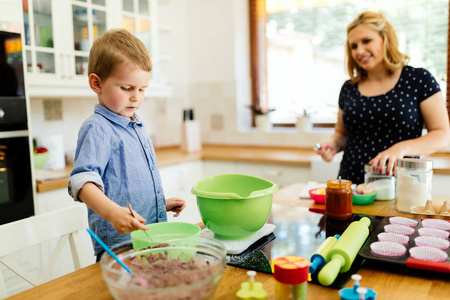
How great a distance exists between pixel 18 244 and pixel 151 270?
0.51 metres

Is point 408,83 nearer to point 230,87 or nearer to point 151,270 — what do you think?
point 151,270

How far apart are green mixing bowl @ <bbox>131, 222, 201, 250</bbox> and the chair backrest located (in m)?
0.37

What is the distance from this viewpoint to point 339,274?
2.69ft

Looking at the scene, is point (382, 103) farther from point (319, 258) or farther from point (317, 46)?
point (317, 46)

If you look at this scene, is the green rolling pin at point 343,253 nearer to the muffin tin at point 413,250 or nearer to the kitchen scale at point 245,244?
the muffin tin at point 413,250

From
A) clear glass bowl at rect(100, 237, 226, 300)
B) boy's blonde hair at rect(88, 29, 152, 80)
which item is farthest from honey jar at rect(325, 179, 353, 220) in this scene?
boy's blonde hair at rect(88, 29, 152, 80)

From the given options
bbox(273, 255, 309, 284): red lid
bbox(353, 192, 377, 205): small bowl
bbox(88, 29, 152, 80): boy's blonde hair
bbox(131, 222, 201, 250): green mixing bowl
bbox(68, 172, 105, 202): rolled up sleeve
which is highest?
bbox(88, 29, 152, 80): boy's blonde hair

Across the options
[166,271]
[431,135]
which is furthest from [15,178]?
[431,135]

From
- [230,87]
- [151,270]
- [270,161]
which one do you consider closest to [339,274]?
[151,270]

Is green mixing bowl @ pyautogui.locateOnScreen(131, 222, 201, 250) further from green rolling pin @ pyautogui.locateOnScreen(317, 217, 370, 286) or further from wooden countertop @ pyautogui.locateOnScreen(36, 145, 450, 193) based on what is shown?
wooden countertop @ pyautogui.locateOnScreen(36, 145, 450, 193)

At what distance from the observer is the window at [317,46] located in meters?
2.72

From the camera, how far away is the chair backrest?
3.30 ft

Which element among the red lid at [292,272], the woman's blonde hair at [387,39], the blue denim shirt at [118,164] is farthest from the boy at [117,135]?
the woman's blonde hair at [387,39]

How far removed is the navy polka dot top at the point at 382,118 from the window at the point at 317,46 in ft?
3.92
